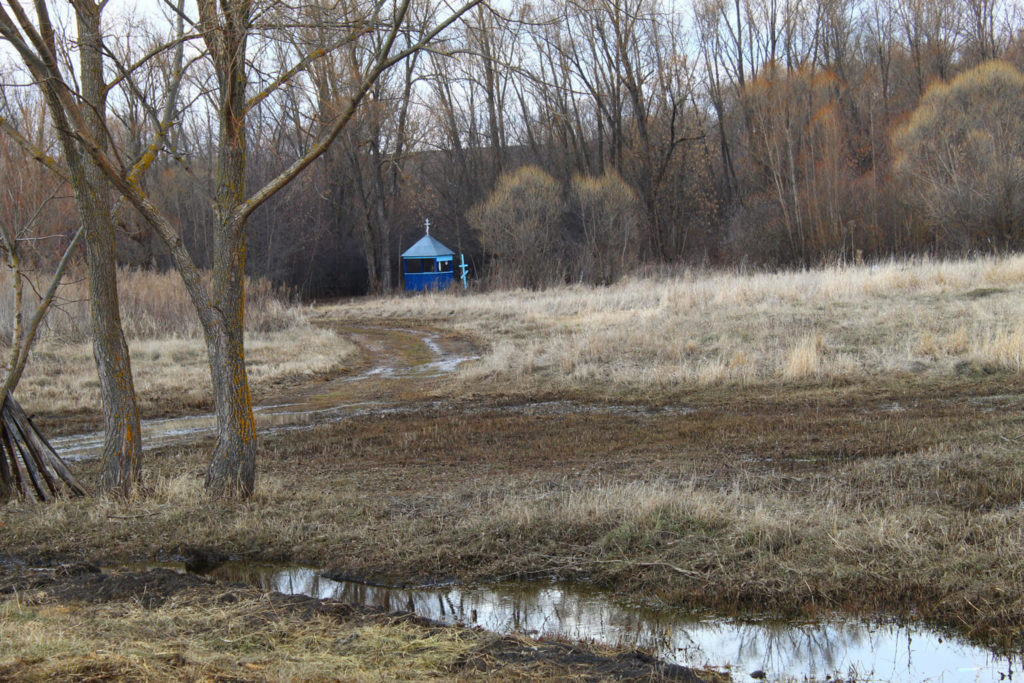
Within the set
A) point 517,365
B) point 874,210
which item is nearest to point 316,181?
point 874,210

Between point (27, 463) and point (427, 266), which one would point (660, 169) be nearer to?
point (427, 266)

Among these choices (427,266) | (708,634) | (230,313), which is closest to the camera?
(708,634)

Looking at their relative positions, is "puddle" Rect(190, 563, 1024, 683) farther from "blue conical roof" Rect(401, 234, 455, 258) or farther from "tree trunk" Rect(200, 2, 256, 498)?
"blue conical roof" Rect(401, 234, 455, 258)

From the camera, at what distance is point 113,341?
309 inches

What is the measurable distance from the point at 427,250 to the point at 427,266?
3.13 feet

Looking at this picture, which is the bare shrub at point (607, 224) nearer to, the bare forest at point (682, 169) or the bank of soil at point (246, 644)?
the bare forest at point (682, 169)

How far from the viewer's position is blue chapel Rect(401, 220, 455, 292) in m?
41.2

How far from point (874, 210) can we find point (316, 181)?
27.3 metres

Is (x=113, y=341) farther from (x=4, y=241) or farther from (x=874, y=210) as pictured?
(x=874, y=210)

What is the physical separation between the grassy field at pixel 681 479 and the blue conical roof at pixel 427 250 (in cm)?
2470

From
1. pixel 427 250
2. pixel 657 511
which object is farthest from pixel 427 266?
pixel 657 511

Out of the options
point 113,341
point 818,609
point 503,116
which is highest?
point 503,116

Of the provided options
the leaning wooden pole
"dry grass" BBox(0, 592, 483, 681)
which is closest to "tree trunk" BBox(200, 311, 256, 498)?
the leaning wooden pole

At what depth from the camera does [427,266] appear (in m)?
42.2
